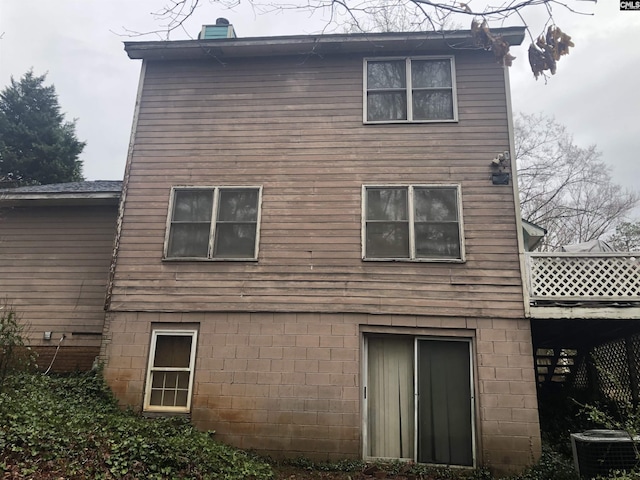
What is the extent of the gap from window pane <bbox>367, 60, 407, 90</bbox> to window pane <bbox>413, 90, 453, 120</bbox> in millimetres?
435

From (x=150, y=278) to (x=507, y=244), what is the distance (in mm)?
6334

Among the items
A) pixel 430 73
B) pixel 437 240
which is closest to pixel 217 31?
pixel 430 73

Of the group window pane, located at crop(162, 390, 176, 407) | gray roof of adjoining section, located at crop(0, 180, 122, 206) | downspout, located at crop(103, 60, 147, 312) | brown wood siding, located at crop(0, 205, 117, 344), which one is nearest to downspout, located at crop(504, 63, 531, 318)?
window pane, located at crop(162, 390, 176, 407)

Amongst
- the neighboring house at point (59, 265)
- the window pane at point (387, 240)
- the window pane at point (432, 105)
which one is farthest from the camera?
the neighboring house at point (59, 265)

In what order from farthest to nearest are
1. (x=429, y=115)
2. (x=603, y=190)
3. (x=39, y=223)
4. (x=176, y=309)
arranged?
(x=603, y=190)
(x=39, y=223)
(x=429, y=115)
(x=176, y=309)

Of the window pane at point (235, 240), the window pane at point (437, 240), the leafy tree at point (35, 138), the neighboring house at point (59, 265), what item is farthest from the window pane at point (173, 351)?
the leafy tree at point (35, 138)

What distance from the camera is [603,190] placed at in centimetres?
2627

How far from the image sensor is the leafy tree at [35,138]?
24.3 meters

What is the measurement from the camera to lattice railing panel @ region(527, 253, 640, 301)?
7629 millimetres

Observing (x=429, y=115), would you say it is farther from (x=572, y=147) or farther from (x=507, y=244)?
(x=572, y=147)

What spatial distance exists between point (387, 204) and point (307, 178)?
1568 millimetres

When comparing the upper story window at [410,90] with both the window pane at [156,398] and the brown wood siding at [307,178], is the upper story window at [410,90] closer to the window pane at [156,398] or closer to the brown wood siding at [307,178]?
the brown wood siding at [307,178]

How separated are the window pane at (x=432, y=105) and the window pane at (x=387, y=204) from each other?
5.31 ft

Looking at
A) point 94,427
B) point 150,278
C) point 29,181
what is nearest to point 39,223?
point 150,278
